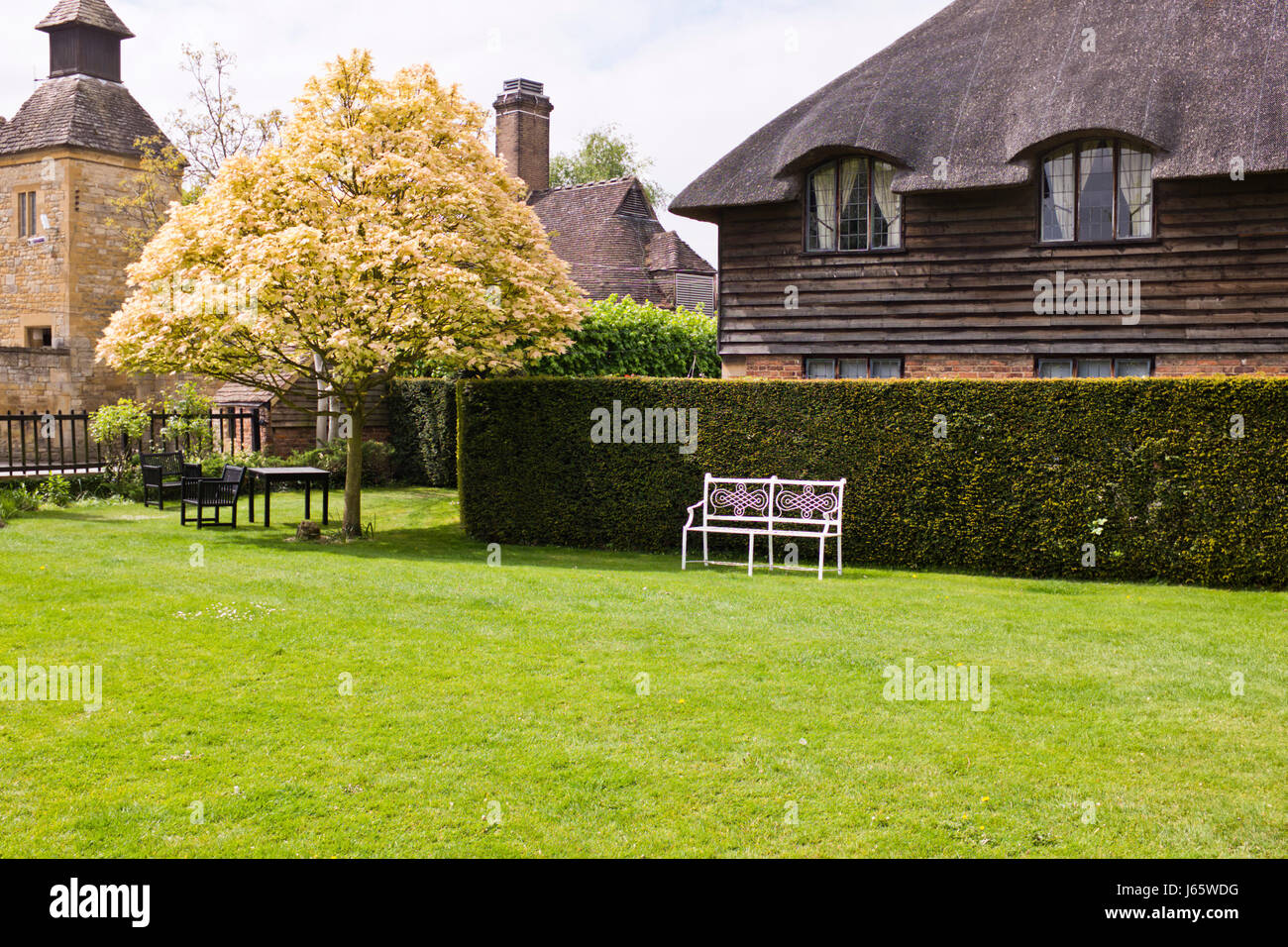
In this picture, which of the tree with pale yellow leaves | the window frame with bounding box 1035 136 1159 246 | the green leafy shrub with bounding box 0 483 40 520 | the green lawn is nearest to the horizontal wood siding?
the window frame with bounding box 1035 136 1159 246

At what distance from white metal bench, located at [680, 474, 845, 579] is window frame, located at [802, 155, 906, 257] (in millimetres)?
5619

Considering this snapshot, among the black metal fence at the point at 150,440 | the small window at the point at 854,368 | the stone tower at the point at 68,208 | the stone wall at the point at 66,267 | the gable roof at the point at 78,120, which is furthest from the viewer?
the gable roof at the point at 78,120

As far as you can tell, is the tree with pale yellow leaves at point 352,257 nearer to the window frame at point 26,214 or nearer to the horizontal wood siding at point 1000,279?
the horizontal wood siding at point 1000,279

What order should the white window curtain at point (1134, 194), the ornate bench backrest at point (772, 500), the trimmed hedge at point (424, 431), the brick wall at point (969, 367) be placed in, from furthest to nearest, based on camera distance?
the trimmed hedge at point (424, 431) < the brick wall at point (969, 367) < the white window curtain at point (1134, 194) < the ornate bench backrest at point (772, 500)

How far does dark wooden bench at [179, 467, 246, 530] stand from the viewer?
17156 millimetres

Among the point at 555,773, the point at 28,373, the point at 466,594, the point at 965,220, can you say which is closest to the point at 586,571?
the point at 466,594

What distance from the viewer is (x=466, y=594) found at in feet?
37.3

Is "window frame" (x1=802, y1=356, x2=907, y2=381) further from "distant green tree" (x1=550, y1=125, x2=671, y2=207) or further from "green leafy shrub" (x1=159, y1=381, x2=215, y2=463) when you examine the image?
"distant green tree" (x1=550, y1=125, x2=671, y2=207)

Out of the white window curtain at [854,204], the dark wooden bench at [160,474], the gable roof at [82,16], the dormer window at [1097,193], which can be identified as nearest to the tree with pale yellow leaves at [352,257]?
the dark wooden bench at [160,474]

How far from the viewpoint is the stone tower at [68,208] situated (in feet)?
130

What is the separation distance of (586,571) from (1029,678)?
6.32 m

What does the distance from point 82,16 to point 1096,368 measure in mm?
39887

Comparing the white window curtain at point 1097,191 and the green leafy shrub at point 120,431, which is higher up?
the white window curtain at point 1097,191

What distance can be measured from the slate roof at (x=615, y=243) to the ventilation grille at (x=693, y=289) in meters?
0.20
